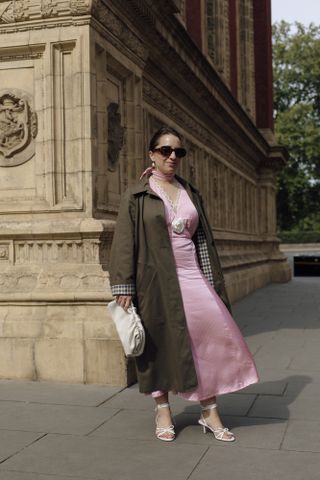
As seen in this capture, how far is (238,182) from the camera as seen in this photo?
19500 mm

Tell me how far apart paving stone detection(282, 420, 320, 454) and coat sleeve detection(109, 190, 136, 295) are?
1431 millimetres

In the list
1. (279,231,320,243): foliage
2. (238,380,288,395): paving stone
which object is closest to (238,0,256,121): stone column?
(238,380,288,395): paving stone

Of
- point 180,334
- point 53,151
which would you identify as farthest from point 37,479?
point 53,151

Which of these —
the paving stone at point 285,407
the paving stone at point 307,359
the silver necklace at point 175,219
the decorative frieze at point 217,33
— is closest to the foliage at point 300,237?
the decorative frieze at point 217,33

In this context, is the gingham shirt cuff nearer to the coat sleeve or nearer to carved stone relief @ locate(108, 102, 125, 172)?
the coat sleeve

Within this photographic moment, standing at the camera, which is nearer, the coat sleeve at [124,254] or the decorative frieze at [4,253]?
the coat sleeve at [124,254]

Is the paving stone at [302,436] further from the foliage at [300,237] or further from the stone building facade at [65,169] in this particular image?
the foliage at [300,237]

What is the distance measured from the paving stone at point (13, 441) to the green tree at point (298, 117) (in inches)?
1756

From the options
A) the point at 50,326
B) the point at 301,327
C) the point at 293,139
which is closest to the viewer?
the point at 50,326

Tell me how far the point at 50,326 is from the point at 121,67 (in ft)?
10.2

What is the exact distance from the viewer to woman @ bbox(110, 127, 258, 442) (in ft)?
15.6

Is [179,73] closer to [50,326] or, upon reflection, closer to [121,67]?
[121,67]

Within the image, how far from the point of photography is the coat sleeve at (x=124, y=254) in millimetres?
4754

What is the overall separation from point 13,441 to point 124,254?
1451 millimetres
